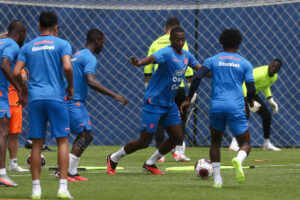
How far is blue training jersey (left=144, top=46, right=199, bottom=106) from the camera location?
7402 mm

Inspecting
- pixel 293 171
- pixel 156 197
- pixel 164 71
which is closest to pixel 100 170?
pixel 164 71

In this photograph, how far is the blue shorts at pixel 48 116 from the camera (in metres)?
5.30

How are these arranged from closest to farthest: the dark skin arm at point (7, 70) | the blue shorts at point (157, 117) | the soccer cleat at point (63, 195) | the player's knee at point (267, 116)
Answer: the soccer cleat at point (63, 195)
the dark skin arm at point (7, 70)
the blue shorts at point (157, 117)
the player's knee at point (267, 116)

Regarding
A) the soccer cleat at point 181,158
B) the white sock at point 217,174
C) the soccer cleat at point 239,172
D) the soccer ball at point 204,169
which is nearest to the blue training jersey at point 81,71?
the soccer ball at point 204,169

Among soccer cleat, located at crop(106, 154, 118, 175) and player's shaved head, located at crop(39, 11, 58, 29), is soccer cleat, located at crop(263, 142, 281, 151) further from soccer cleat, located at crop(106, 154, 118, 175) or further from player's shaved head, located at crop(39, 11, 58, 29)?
player's shaved head, located at crop(39, 11, 58, 29)

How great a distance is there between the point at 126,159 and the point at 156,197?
510 cm

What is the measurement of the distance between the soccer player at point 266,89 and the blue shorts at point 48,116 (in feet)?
23.7

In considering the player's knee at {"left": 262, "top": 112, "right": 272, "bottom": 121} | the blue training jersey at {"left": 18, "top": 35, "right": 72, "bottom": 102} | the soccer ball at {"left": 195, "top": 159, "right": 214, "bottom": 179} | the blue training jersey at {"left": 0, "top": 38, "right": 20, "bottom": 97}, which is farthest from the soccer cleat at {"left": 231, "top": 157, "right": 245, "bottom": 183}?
the player's knee at {"left": 262, "top": 112, "right": 272, "bottom": 121}

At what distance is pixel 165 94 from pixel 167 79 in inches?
6.9

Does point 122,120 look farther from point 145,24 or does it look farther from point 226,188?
point 226,188

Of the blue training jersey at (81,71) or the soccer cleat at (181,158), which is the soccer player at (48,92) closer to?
the blue training jersey at (81,71)

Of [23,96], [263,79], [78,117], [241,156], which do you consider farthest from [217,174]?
[263,79]

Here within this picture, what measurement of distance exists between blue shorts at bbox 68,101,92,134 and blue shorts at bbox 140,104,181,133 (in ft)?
2.72

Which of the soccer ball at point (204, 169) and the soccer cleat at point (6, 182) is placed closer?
the soccer cleat at point (6, 182)
